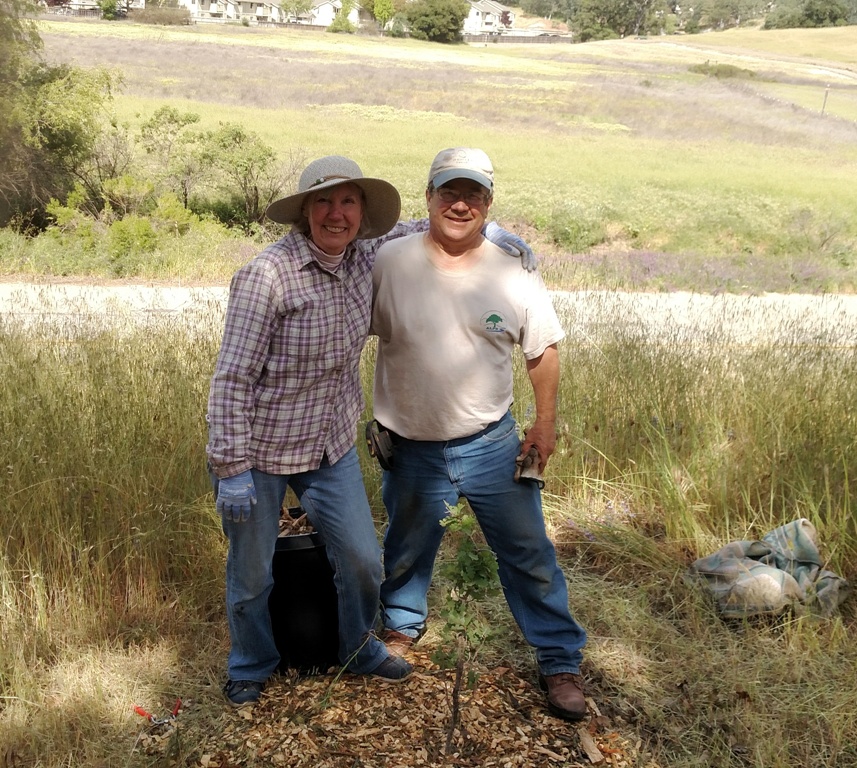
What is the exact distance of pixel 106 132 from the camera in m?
17.2

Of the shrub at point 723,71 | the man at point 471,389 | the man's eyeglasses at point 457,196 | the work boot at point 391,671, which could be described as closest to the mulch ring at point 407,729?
the work boot at point 391,671

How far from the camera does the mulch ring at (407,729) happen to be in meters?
2.68

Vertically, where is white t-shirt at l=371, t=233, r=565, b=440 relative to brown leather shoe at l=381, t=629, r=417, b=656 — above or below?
above

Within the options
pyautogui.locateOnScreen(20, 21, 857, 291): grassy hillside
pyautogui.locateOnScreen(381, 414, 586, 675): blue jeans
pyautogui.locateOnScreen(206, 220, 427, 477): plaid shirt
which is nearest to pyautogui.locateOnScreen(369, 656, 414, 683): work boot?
pyautogui.locateOnScreen(381, 414, 586, 675): blue jeans

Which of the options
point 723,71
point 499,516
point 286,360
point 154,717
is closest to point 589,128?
point 723,71

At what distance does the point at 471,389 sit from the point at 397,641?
A: 3.54 feet

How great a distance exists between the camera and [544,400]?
287 cm

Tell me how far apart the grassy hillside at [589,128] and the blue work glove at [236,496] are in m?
8.43

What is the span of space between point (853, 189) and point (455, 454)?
2413 centimetres

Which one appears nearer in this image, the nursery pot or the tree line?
the nursery pot

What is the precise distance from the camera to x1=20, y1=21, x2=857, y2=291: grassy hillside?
1680 centimetres

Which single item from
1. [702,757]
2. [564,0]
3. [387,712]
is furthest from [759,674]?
[564,0]

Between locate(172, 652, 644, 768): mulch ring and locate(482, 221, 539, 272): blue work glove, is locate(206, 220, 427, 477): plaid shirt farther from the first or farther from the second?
locate(172, 652, 644, 768): mulch ring

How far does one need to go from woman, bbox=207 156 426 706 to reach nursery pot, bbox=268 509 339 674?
4.3 inches
